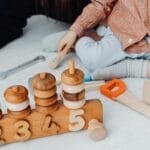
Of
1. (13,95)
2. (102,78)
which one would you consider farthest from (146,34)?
(13,95)

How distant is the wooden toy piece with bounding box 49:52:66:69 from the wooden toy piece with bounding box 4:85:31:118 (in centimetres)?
27

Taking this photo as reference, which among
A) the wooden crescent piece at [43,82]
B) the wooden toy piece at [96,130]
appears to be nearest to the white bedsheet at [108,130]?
the wooden toy piece at [96,130]

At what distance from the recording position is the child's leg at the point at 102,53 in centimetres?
88

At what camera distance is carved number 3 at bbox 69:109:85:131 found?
664 millimetres

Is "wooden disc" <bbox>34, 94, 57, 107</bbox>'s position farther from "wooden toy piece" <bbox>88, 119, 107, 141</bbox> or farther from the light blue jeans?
the light blue jeans

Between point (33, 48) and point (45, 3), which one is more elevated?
point (45, 3)

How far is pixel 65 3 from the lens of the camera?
1026 millimetres

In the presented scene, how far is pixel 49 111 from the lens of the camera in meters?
0.66

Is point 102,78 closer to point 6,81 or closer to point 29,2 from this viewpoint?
point 6,81

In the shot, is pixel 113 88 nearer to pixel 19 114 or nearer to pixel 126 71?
pixel 126 71

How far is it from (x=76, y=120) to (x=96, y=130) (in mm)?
43

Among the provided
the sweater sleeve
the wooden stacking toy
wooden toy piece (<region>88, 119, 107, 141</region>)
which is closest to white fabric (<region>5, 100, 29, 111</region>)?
the wooden stacking toy

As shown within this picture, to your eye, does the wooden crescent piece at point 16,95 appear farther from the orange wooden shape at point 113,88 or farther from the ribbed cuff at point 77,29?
the ribbed cuff at point 77,29

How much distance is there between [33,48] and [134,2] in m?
0.32
